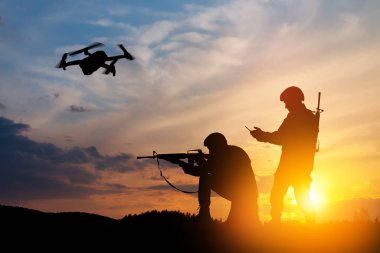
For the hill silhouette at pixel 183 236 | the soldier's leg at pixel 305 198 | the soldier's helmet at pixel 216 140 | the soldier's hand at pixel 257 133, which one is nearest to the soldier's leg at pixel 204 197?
the hill silhouette at pixel 183 236

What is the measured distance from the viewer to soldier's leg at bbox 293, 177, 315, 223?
10.7m

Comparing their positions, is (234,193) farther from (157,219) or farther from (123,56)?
(123,56)

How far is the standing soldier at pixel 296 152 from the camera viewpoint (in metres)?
10.8

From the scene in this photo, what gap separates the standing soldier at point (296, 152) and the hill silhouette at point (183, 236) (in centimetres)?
71

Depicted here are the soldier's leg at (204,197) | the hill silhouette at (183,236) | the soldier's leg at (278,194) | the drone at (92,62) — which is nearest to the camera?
the hill silhouette at (183,236)

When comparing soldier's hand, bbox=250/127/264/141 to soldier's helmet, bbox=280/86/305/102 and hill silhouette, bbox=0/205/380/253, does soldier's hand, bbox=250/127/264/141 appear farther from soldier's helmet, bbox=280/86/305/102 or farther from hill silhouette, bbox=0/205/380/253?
hill silhouette, bbox=0/205/380/253

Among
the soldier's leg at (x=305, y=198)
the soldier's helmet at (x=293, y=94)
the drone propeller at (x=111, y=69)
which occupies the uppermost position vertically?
the drone propeller at (x=111, y=69)

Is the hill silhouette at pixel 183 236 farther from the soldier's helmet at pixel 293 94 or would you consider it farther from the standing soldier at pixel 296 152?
the soldier's helmet at pixel 293 94

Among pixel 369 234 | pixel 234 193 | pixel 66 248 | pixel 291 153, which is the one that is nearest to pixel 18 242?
pixel 66 248

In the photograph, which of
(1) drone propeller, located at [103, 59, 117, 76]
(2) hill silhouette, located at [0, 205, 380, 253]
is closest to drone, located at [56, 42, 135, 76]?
(1) drone propeller, located at [103, 59, 117, 76]

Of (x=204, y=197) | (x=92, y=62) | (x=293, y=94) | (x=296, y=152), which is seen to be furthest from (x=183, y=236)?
(x=92, y=62)

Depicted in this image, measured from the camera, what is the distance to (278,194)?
10891mm

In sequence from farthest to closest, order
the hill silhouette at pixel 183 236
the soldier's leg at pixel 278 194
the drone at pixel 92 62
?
1. the drone at pixel 92 62
2. the soldier's leg at pixel 278 194
3. the hill silhouette at pixel 183 236

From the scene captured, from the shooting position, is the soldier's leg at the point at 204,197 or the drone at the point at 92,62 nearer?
the soldier's leg at the point at 204,197
